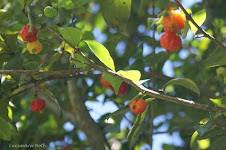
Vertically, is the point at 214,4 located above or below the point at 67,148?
above

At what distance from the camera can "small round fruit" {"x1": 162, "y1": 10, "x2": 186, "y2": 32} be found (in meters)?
2.09

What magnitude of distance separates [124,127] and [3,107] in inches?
61.4

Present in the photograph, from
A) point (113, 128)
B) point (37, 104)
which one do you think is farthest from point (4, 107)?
point (113, 128)

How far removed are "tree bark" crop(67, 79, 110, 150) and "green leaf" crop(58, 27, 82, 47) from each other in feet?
2.97

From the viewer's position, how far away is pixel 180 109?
3.17m

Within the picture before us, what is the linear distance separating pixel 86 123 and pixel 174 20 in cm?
118

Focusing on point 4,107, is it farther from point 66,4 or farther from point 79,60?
point 66,4

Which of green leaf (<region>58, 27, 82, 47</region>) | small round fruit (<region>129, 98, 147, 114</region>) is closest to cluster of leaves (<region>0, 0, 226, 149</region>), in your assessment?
green leaf (<region>58, 27, 82, 47</region>)

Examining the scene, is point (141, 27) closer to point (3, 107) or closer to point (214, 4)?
point (214, 4)

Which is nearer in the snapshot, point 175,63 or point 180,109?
point 180,109

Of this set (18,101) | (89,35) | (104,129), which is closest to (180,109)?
(104,129)

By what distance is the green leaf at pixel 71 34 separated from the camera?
2.10 m

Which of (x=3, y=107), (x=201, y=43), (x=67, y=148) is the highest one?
(x=201, y=43)

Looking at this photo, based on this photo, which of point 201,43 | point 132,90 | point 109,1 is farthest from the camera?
point 201,43
